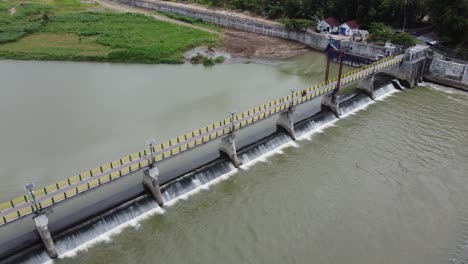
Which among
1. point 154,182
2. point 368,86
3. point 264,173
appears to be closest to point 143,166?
point 154,182

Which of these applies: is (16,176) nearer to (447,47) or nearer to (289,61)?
(289,61)

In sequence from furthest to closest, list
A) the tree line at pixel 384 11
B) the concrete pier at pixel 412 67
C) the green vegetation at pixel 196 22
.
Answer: the green vegetation at pixel 196 22, the tree line at pixel 384 11, the concrete pier at pixel 412 67

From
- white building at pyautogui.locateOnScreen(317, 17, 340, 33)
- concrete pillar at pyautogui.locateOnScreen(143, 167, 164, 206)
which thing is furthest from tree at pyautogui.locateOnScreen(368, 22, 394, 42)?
concrete pillar at pyautogui.locateOnScreen(143, 167, 164, 206)

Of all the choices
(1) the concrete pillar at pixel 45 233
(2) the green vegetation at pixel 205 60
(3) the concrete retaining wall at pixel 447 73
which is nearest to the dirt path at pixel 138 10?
(2) the green vegetation at pixel 205 60

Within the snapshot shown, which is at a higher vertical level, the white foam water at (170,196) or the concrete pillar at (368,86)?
the concrete pillar at (368,86)

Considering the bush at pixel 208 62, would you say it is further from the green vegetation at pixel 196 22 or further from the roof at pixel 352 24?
the roof at pixel 352 24
